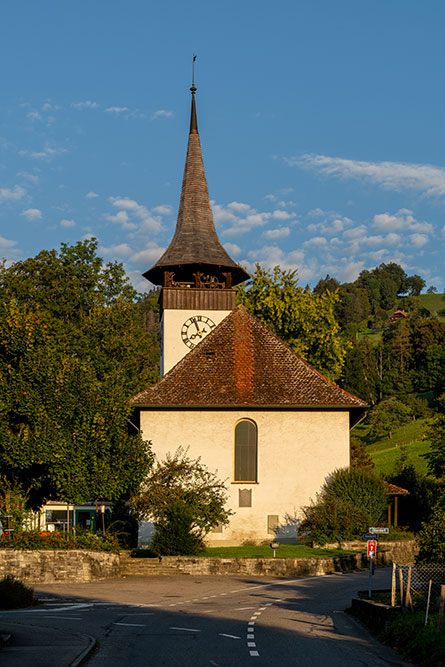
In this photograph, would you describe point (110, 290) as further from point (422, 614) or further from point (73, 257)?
point (422, 614)

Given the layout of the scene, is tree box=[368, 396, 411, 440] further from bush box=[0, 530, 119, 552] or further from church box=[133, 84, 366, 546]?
bush box=[0, 530, 119, 552]

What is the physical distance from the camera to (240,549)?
1389 inches

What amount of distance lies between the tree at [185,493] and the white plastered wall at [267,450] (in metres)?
0.44

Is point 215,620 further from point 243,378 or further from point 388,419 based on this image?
point 388,419

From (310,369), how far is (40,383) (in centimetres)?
1295

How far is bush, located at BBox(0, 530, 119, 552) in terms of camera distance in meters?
28.8

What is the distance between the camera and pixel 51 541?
2930 centimetres

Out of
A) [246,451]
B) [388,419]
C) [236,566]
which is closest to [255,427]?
[246,451]

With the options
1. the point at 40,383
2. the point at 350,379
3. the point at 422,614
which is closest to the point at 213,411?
the point at 40,383

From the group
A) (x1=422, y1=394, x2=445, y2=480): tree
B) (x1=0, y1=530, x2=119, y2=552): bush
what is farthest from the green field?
(x1=0, y1=530, x2=119, y2=552): bush

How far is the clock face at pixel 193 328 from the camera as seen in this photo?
47.8 metres

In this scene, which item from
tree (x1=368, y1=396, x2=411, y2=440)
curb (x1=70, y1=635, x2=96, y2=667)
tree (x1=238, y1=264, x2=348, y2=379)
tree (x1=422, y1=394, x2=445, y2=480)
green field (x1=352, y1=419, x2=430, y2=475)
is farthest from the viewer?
tree (x1=368, y1=396, x2=411, y2=440)

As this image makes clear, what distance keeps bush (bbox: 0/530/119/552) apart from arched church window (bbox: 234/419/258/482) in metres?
8.27

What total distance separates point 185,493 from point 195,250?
18187 millimetres
